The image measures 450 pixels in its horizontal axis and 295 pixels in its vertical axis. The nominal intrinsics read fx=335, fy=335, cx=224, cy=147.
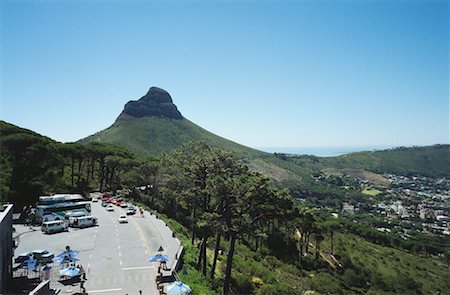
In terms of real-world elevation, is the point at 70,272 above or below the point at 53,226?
above

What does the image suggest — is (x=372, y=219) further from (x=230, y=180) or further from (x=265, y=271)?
(x=230, y=180)

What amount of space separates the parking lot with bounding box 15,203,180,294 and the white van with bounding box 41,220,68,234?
25.0 inches

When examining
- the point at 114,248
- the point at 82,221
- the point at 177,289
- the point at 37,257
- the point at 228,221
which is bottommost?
the point at 114,248

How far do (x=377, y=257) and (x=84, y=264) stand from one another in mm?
53789

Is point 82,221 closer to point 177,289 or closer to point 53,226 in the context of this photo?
point 53,226

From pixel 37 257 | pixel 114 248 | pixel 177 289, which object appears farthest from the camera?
pixel 114 248

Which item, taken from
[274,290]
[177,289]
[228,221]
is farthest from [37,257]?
[274,290]

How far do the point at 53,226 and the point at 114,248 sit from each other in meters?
9.86

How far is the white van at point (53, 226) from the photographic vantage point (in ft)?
117

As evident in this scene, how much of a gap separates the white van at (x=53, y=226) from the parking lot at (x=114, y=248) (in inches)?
25.0

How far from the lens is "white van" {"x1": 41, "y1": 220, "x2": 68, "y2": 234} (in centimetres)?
3559

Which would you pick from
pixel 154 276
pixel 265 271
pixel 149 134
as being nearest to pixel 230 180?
pixel 154 276

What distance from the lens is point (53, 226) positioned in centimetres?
3591

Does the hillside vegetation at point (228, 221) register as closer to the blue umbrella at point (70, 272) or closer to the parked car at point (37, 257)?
the blue umbrella at point (70, 272)
